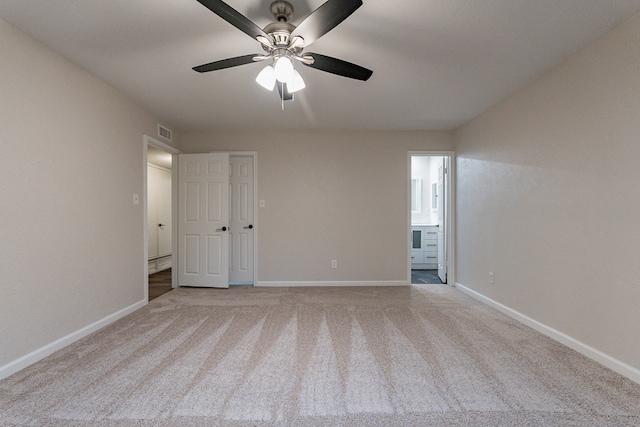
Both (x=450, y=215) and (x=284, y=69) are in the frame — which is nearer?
(x=284, y=69)

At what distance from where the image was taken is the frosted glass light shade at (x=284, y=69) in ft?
5.94

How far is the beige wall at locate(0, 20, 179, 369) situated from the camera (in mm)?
1995

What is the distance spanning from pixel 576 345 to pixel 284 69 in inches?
119

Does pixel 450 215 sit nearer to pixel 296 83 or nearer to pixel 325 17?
pixel 296 83

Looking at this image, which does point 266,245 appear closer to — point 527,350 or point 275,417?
point 275,417

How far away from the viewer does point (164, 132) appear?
4023mm

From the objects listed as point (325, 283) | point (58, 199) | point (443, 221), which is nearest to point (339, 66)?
point (58, 199)

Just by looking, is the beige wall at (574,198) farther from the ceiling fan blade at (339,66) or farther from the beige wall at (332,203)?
the ceiling fan blade at (339,66)

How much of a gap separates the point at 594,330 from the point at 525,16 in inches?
90.5

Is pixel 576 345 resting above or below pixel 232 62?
below

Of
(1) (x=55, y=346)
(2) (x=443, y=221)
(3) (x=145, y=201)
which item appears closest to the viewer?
(1) (x=55, y=346)

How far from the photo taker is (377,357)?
220 centimetres

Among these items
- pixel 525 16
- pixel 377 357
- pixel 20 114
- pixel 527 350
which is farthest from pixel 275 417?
pixel 525 16

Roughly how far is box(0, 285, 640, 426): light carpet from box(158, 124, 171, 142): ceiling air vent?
2.35 m
